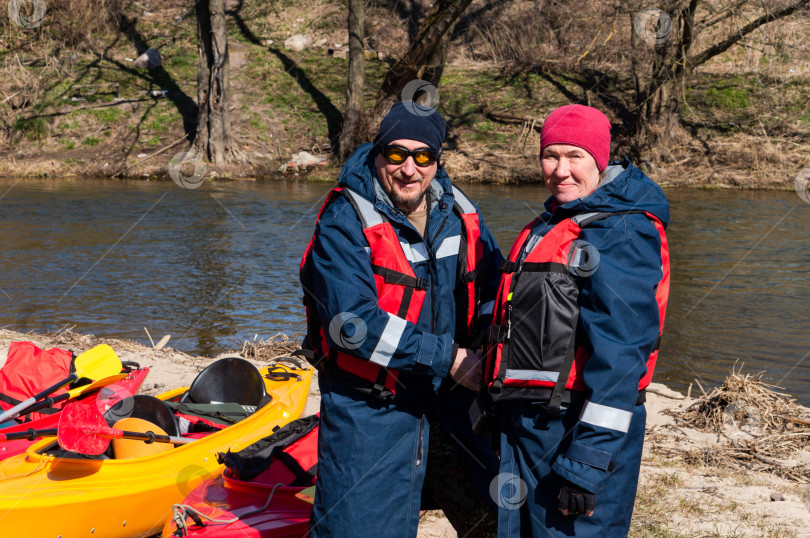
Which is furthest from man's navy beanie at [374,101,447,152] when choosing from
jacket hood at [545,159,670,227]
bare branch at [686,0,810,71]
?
bare branch at [686,0,810,71]

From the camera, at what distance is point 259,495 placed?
3545 millimetres

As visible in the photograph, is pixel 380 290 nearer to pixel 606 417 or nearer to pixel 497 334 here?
pixel 497 334

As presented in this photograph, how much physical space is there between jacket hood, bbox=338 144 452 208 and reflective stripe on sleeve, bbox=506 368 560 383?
73cm

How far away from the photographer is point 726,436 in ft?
16.4

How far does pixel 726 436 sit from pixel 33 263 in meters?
9.21

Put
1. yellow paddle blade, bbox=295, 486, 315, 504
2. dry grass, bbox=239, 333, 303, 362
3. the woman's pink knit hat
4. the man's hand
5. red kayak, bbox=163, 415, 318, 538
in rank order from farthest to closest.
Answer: dry grass, bbox=239, 333, 303, 362
yellow paddle blade, bbox=295, 486, 315, 504
red kayak, bbox=163, 415, 318, 538
the man's hand
the woman's pink knit hat

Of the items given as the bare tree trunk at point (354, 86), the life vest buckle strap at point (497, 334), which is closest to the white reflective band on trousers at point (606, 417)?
the life vest buckle strap at point (497, 334)

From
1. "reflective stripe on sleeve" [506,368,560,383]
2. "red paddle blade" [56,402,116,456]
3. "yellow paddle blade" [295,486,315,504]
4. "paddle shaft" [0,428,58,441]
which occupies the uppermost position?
"reflective stripe on sleeve" [506,368,560,383]

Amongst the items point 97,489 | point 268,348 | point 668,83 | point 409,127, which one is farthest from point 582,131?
point 668,83

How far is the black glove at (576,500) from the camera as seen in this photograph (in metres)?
2.18

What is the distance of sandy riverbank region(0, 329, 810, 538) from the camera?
12.4ft

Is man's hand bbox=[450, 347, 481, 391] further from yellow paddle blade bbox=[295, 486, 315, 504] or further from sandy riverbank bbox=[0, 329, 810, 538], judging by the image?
sandy riverbank bbox=[0, 329, 810, 538]

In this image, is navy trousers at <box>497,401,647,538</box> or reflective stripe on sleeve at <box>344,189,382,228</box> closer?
navy trousers at <box>497,401,647,538</box>

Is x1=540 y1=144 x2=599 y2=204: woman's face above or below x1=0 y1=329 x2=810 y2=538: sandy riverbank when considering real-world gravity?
above
